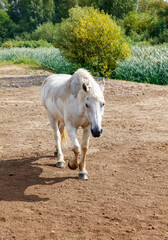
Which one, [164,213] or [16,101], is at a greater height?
[164,213]

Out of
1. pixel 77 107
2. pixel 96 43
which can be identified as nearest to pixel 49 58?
pixel 96 43

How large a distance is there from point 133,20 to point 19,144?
32915 mm

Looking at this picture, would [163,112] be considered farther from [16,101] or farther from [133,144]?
[16,101]

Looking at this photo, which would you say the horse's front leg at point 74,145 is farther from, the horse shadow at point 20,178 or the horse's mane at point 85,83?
the horse's mane at point 85,83

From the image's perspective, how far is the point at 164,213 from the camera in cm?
406

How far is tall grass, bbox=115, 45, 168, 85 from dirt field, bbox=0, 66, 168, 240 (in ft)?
19.1

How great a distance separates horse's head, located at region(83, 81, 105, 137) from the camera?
169 inches

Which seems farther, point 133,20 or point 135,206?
point 133,20

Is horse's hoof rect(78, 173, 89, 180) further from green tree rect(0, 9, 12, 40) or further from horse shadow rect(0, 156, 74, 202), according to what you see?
green tree rect(0, 9, 12, 40)

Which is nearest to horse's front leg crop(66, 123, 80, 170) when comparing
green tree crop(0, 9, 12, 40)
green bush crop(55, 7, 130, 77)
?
green bush crop(55, 7, 130, 77)

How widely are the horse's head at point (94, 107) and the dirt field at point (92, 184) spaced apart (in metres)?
1.03

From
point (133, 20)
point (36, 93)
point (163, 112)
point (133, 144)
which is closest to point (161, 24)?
point (133, 20)

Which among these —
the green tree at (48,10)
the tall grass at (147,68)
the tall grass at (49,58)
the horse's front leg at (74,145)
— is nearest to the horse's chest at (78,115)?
the horse's front leg at (74,145)

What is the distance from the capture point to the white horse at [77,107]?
443 cm
